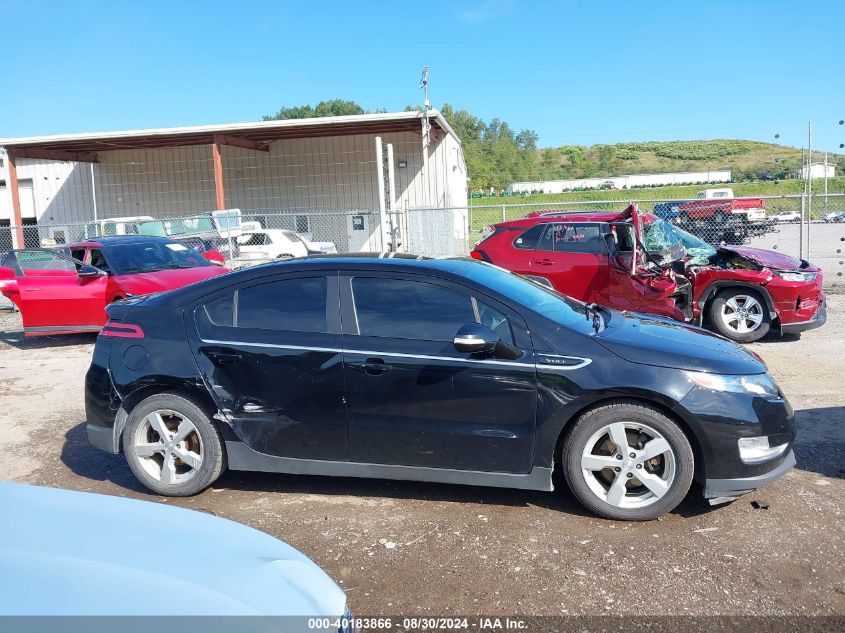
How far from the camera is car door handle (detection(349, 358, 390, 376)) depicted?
14.1 feet

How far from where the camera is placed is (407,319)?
4.41m

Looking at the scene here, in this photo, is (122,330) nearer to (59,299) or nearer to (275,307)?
(275,307)

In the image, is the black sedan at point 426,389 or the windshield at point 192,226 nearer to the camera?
the black sedan at point 426,389

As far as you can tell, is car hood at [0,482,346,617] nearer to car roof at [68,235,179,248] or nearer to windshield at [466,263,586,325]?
windshield at [466,263,586,325]

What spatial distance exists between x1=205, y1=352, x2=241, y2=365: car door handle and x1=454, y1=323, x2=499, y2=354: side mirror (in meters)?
1.45

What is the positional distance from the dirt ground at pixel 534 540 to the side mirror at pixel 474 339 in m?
1.05

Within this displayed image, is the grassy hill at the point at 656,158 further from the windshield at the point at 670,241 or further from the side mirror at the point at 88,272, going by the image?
the side mirror at the point at 88,272

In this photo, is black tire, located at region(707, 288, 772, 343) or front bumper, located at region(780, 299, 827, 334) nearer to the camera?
front bumper, located at region(780, 299, 827, 334)

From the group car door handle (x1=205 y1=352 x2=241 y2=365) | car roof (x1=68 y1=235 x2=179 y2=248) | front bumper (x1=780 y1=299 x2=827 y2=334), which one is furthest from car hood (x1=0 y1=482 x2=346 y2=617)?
car roof (x1=68 y1=235 x2=179 y2=248)

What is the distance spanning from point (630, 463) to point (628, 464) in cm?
1

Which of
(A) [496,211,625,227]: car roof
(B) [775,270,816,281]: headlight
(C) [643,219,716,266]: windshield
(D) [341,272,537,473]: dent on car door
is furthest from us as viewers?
(A) [496,211,625,227]: car roof

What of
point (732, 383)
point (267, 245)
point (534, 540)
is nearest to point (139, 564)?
point (534, 540)

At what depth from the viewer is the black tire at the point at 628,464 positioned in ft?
13.3

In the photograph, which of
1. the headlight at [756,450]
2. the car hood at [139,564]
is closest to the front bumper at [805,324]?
the headlight at [756,450]
